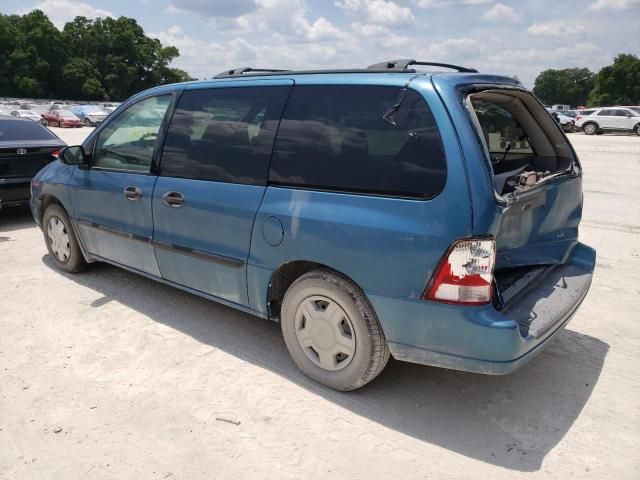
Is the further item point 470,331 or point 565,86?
point 565,86

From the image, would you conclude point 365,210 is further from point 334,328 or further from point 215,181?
point 215,181

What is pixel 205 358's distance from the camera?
11.9 feet

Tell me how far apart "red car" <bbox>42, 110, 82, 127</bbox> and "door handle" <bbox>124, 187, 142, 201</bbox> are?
3349 centimetres

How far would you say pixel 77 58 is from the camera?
8150cm

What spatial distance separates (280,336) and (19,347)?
1.90 meters

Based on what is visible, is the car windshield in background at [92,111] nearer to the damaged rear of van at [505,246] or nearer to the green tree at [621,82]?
the damaged rear of van at [505,246]

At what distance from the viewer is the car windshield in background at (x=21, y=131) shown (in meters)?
7.52

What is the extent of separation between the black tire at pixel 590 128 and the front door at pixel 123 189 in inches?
1224

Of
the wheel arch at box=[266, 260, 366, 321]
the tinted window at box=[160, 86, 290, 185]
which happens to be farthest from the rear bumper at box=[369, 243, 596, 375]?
the tinted window at box=[160, 86, 290, 185]

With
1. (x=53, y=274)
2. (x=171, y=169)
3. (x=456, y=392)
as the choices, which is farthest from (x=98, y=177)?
(x=456, y=392)

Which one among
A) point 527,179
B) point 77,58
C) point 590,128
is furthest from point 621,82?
point 527,179

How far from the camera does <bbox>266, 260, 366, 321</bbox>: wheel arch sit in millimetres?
3251

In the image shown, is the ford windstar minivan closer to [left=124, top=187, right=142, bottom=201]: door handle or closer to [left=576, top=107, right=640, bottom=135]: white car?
[left=124, top=187, right=142, bottom=201]: door handle

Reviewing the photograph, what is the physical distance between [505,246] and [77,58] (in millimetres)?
92309
